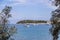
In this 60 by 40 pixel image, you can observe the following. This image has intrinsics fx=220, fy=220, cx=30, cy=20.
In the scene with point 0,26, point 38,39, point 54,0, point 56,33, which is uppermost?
point 54,0

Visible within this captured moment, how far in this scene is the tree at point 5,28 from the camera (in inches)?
299

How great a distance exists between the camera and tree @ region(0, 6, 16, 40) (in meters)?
7.61

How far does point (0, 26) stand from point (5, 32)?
10.7 inches

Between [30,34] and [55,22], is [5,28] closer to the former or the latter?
[55,22]

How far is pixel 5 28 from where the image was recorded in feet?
25.1

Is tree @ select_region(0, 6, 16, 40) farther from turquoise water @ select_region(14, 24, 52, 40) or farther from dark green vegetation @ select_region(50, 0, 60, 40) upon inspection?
turquoise water @ select_region(14, 24, 52, 40)

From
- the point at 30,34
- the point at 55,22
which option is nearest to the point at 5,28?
the point at 55,22

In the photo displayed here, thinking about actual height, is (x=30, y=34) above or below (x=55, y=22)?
below

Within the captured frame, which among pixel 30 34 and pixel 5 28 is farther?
pixel 30 34

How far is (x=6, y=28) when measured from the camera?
764cm

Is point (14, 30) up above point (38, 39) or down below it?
above

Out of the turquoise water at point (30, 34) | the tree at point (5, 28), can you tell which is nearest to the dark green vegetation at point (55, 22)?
the tree at point (5, 28)

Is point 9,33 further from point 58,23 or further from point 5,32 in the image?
point 58,23

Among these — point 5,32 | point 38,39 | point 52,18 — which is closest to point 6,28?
point 5,32
